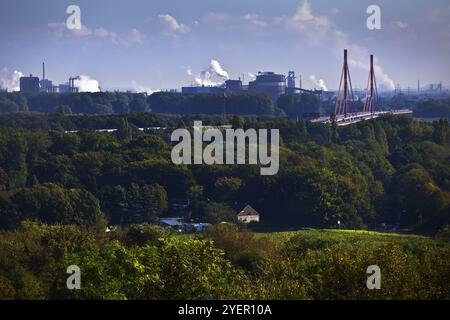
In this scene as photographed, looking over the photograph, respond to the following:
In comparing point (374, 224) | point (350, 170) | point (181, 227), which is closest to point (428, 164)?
point (350, 170)

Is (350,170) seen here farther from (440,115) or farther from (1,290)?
(440,115)

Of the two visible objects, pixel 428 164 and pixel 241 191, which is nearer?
pixel 241 191

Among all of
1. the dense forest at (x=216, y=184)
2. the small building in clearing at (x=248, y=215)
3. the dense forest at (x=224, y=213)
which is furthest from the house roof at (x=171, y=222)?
the small building in clearing at (x=248, y=215)

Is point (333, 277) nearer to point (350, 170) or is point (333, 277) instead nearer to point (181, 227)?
point (181, 227)

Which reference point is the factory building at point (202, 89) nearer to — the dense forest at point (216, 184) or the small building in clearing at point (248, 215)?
the dense forest at point (216, 184)
